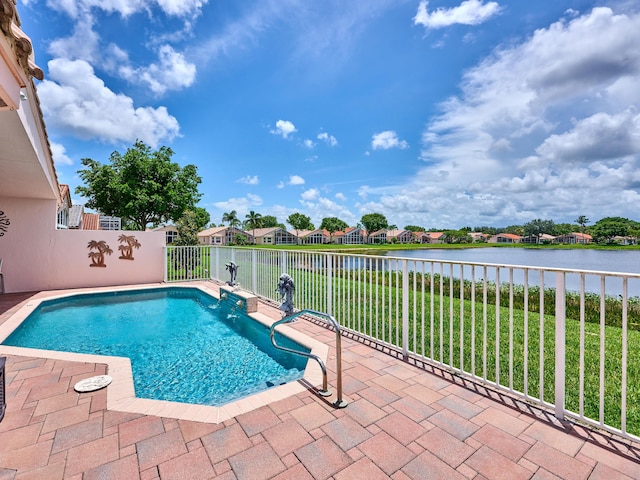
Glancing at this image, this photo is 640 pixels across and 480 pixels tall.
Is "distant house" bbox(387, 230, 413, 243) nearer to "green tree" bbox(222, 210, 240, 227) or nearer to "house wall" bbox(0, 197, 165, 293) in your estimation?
"green tree" bbox(222, 210, 240, 227)

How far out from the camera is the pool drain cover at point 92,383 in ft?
9.51

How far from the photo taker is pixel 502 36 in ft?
28.7

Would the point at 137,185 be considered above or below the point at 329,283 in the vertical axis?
above

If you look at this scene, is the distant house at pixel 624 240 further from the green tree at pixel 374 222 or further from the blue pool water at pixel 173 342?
the blue pool water at pixel 173 342

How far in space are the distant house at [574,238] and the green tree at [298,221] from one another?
6766 centimetres

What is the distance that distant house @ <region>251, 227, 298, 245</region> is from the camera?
68.2 meters

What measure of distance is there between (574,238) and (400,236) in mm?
44640

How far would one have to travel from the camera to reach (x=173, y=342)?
495 centimetres

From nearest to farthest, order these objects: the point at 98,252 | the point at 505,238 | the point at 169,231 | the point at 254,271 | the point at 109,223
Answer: the point at 254,271
the point at 98,252
the point at 109,223
the point at 169,231
the point at 505,238

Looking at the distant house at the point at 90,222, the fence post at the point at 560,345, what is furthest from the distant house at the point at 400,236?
the fence post at the point at 560,345

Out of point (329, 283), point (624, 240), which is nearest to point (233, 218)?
point (329, 283)

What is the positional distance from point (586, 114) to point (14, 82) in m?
21.1

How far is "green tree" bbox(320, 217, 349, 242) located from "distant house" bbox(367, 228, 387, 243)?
8.13 metres

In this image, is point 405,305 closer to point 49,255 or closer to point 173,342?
point 173,342
